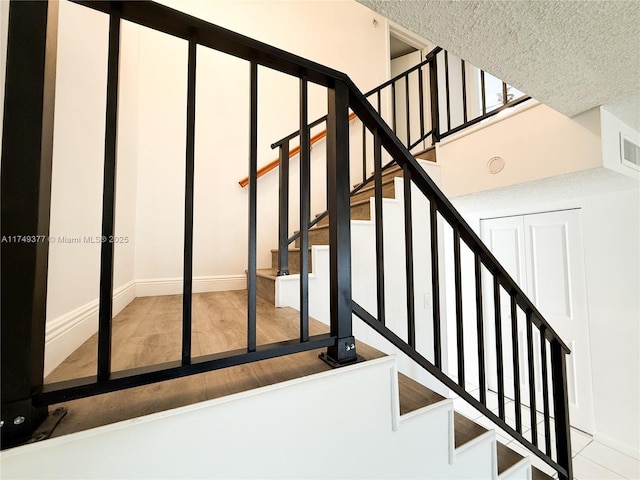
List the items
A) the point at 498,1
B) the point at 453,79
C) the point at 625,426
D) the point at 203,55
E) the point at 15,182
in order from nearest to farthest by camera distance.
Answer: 1. the point at 15,182
2. the point at 498,1
3. the point at 625,426
4. the point at 203,55
5. the point at 453,79

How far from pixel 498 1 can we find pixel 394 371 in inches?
47.9

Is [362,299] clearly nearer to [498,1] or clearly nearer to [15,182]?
[498,1]

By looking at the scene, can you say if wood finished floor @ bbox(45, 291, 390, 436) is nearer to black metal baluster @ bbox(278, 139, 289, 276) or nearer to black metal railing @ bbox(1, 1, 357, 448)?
black metal railing @ bbox(1, 1, 357, 448)

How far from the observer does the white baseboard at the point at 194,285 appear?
2.24 m

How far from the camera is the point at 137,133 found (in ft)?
7.34

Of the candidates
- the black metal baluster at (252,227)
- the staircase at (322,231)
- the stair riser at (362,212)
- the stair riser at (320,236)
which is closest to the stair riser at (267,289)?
the staircase at (322,231)

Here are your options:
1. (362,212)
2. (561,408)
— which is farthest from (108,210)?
(561,408)

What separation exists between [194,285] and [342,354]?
199 centimetres

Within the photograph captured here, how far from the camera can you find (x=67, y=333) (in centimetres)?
99

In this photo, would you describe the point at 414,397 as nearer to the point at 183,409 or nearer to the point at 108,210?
the point at 183,409

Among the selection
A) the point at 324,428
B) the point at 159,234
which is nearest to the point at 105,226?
the point at 324,428

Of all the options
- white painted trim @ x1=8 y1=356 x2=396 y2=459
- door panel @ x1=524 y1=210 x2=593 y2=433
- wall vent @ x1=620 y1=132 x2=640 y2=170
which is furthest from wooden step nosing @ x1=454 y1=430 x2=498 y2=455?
door panel @ x1=524 y1=210 x2=593 y2=433

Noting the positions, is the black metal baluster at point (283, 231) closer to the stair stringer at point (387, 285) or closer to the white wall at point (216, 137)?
the stair stringer at point (387, 285)

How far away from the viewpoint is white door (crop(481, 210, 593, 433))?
2.48 metres
